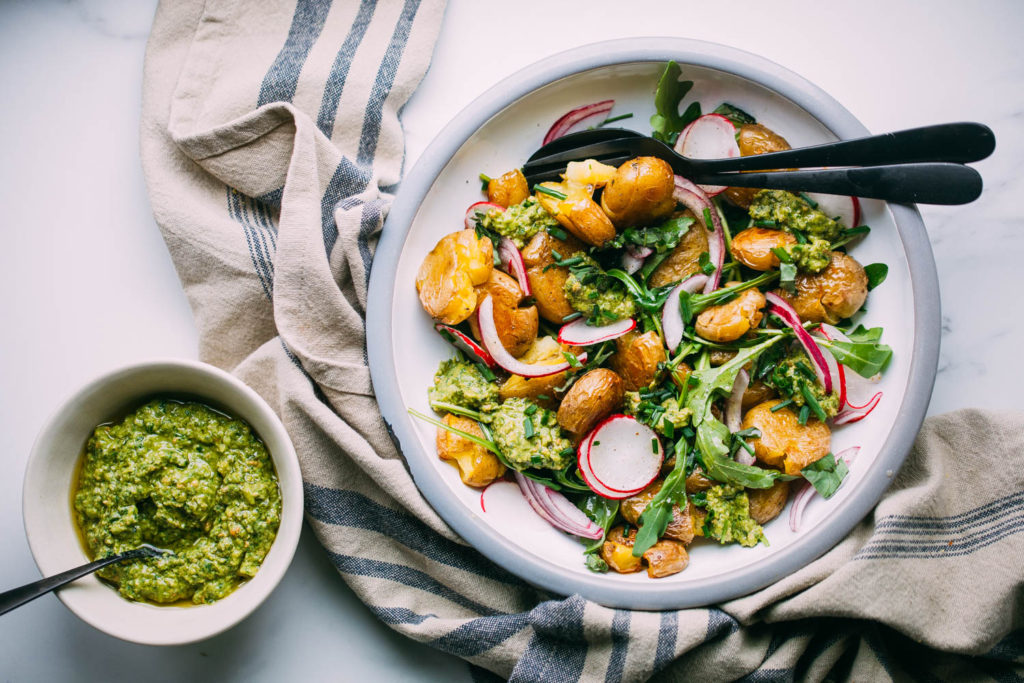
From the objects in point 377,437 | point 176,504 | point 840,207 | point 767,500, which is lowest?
point 176,504

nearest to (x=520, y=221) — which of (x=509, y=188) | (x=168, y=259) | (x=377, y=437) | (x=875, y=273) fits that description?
(x=509, y=188)

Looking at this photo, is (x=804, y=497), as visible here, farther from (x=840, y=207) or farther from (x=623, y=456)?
(x=840, y=207)

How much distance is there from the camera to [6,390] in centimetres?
188

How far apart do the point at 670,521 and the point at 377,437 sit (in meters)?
0.75

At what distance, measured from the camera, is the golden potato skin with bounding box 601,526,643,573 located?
5.49 ft

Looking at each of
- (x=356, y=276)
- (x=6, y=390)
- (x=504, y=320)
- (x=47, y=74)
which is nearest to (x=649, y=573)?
(x=504, y=320)

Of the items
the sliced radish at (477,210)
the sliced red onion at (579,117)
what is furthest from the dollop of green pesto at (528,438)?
the sliced red onion at (579,117)

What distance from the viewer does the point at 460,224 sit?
1792mm

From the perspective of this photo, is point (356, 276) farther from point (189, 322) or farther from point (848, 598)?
point (848, 598)

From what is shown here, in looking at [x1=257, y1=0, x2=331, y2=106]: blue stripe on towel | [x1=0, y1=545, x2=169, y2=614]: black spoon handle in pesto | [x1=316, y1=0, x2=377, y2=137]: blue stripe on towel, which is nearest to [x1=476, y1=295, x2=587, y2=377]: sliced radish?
[x1=316, y1=0, x2=377, y2=137]: blue stripe on towel

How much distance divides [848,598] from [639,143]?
117 centimetres

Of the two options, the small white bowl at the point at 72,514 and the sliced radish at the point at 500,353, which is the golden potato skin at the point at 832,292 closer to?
the sliced radish at the point at 500,353

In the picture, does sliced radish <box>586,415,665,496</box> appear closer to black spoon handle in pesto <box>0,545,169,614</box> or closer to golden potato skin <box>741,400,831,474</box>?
golden potato skin <box>741,400,831,474</box>

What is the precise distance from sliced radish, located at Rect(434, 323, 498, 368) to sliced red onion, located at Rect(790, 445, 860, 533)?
818 mm
